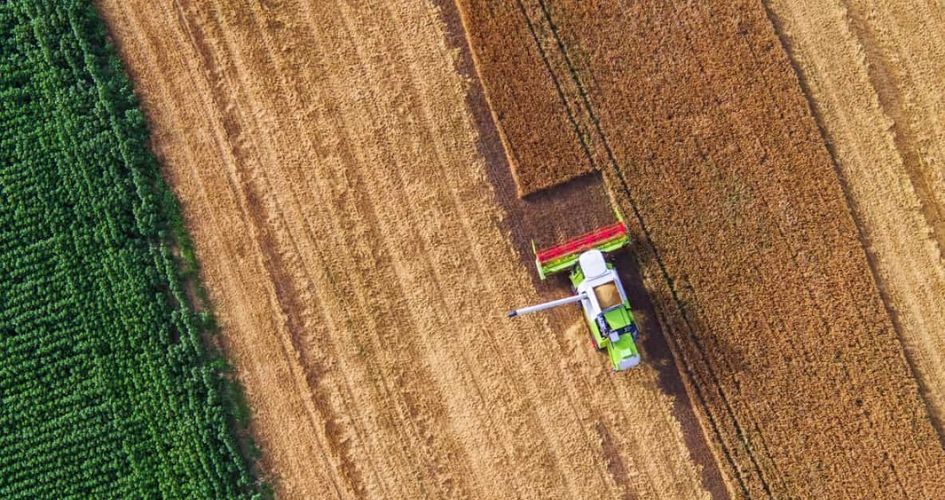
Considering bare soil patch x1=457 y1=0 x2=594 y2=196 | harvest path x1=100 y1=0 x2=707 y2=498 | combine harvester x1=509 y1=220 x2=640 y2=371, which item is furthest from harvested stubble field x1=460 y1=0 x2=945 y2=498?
harvest path x1=100 y1=0 x2=707 y2=498

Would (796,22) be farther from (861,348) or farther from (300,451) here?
(300,451)

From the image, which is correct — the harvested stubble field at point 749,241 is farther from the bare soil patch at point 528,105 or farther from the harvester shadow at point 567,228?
the harvester shadow at point 567,228

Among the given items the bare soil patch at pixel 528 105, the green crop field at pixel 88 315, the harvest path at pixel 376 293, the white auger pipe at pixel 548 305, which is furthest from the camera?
the bare soil patch at pixel 528 105

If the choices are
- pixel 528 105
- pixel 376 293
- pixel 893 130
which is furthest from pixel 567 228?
pixel 893 130

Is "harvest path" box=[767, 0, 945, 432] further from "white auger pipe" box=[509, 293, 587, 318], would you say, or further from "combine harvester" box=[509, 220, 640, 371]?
"white auger pipe" box=[509, 293, 587, 318]

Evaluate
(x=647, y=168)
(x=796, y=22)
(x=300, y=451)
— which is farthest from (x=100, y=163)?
(x=796, y=22)

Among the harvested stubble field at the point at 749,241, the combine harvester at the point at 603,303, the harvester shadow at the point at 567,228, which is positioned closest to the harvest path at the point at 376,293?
the harvester shadow at the point at 567,228
